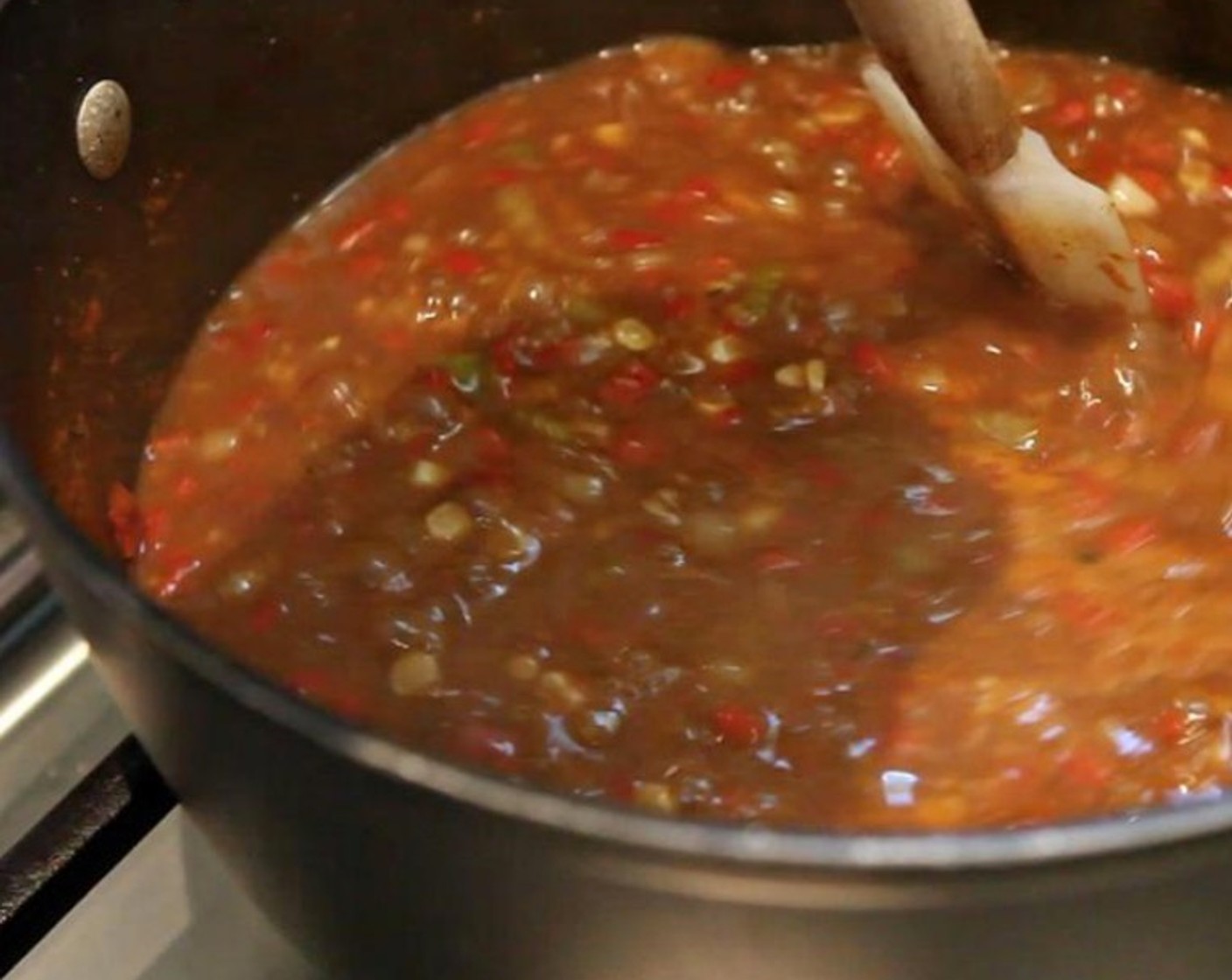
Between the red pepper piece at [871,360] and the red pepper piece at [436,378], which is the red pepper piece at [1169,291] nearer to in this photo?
the red pepper piece at [871,360]

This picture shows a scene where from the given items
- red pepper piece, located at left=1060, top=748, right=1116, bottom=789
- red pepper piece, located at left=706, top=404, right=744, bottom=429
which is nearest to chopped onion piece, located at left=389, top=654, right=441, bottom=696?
red pepper piece, located at left=706, top=404, right=744, bottom=429

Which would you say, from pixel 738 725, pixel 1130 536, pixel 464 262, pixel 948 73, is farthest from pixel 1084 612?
pixel 464 262

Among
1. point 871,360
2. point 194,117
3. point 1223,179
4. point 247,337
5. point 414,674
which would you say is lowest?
point 1223,179

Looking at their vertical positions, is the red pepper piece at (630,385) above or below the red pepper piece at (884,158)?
above

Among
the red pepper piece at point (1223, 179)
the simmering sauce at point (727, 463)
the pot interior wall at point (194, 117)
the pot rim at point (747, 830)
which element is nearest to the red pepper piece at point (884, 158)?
the simmering sauce at point (727, 463)

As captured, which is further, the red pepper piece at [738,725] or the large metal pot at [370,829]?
the red pepper piece at [738,725]

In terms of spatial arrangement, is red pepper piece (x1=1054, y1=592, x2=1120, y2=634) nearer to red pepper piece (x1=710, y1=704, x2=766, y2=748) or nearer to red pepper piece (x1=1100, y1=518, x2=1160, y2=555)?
red pepper piece (x1=1100, y1=518, x2=1160, y2=555)

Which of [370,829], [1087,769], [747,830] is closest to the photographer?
[747,830]

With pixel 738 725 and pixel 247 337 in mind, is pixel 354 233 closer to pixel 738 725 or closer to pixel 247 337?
pixel 247 337
